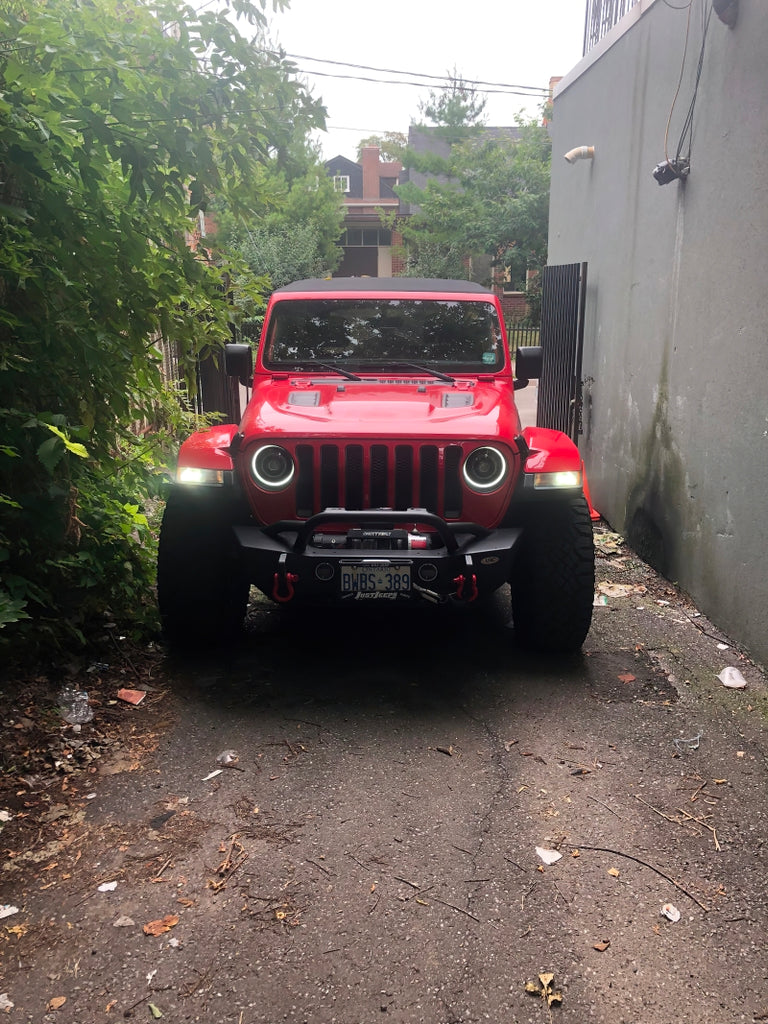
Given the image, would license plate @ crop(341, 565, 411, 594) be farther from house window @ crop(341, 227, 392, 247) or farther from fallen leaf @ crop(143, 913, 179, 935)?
house window @ crop(341, 227, 392, 247)

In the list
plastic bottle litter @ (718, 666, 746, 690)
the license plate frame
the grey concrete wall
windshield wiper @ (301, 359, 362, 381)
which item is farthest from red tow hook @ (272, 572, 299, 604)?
the grey concrete wall

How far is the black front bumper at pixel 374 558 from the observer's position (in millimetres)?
3828

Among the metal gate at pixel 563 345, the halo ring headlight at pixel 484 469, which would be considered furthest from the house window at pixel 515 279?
the halo ring headlight at pixel 484 469

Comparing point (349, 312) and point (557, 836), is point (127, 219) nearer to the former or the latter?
point (349, 312)

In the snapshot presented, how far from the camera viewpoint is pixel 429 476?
13.3 ft

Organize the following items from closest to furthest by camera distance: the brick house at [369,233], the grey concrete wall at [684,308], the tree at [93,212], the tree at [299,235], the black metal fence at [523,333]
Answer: the tree at [93,212] → the grey concrete wall at [684,308] → the black metal fence at [523,333] → the tree at [299,235] → the brick house at [369,233]

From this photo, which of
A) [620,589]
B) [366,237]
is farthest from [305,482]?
[366,237]

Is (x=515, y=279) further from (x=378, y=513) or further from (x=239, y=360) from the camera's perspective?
(x=378, y=513)

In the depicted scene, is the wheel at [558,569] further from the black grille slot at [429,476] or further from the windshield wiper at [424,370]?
the windshield wiper at [424,370]

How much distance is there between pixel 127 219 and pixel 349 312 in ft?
6.12

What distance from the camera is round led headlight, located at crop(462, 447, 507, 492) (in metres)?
4.05

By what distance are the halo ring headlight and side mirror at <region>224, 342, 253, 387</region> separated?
177cm

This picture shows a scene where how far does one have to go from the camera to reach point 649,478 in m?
6.12

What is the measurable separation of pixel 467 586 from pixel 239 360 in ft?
6.98
